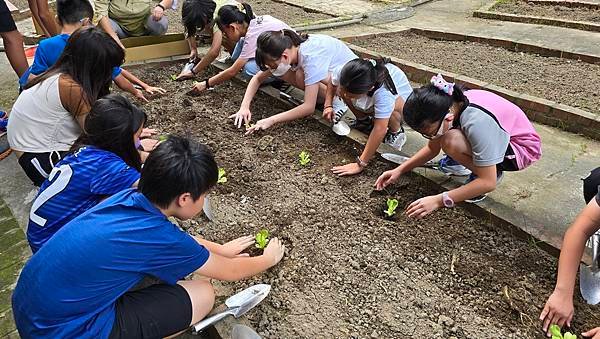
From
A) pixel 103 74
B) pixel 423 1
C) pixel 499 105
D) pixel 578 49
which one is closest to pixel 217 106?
pixel 103 74

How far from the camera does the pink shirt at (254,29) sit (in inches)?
172

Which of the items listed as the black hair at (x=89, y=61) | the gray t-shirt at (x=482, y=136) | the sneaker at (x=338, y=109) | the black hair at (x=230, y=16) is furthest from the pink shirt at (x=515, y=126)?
the black hair at (x=230, y=16)

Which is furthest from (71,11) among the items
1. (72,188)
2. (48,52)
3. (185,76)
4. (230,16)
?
(72,188)

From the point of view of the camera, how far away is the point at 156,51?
5.57 metres

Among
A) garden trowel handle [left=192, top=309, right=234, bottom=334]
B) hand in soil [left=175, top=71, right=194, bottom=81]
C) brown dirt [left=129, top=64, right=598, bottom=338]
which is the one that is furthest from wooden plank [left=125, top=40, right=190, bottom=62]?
garden trowel handle [left=192, top=309, right=234, bottom=334]

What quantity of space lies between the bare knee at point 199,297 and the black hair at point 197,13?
3.24 metres

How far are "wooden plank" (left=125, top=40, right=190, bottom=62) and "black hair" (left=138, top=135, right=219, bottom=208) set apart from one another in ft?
13.2

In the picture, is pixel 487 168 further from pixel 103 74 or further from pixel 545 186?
pixel 103 74

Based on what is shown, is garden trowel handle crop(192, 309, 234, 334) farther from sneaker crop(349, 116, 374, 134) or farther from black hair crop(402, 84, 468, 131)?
sneaker crop(349, 116, 374, 134)

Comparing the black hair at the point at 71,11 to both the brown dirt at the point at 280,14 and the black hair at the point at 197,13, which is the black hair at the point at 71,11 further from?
the brown dirt at the point at 280,14

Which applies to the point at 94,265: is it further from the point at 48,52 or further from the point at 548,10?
the point at 548,10

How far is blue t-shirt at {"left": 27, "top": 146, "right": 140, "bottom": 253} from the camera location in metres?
2.20

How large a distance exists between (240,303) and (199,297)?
0.66 ft

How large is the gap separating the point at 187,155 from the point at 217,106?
9.35ft
